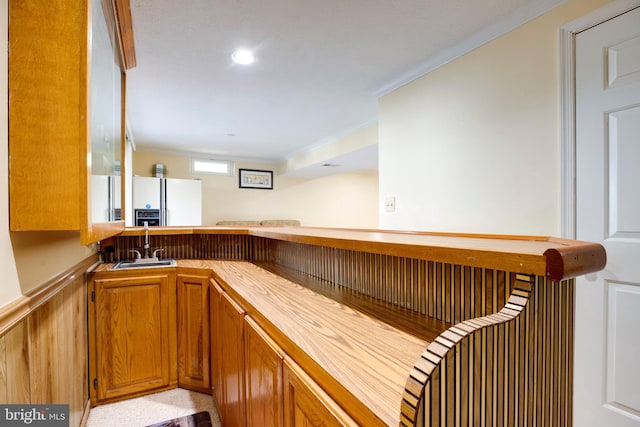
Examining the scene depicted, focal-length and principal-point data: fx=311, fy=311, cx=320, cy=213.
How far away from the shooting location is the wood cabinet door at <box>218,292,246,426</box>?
1.33m

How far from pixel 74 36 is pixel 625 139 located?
2.20 meters

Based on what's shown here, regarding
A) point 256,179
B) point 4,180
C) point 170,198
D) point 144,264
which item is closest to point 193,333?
point 144,264

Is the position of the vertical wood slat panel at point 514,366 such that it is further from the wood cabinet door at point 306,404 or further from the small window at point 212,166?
the small window at point 212,166

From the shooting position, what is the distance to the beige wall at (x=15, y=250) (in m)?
0.82

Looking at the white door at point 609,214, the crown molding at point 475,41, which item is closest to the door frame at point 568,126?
the white door at point 609,214

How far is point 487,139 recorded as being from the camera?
201cm

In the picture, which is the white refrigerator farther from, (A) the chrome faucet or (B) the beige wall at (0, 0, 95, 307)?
(B) the beige wall at (0, 0, 95, 307)

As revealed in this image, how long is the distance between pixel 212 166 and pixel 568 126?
5.28 meters

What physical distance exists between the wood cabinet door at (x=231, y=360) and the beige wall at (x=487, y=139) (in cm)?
158

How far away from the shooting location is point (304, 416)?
756 mm

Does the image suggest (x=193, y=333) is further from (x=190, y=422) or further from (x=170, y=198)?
(x=170, y=198)

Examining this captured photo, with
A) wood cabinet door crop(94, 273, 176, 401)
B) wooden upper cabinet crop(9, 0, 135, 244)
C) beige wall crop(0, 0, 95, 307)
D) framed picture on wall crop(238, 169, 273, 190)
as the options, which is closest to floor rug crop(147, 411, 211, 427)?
wood cabinet door crop(94, 273, 176, 401)

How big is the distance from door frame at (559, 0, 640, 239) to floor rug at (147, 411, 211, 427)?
2.25 m

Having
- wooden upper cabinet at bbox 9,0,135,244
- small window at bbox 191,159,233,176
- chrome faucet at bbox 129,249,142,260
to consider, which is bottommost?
chrome faucet at bbox 129,249,142,260
